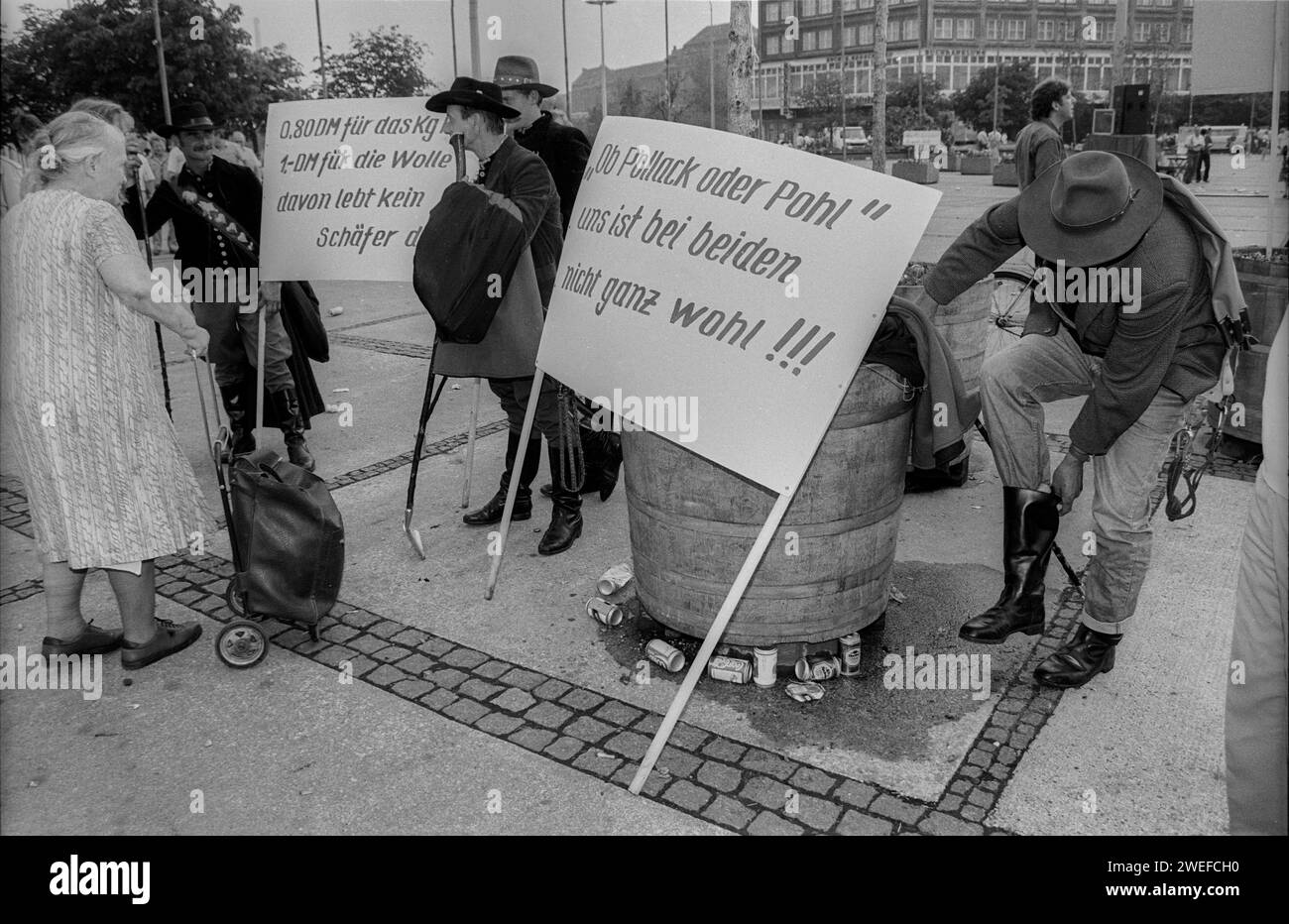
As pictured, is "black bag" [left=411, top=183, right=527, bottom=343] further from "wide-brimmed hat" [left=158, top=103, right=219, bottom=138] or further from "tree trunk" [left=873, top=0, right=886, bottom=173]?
"tree trunk" [left=873, top=0, right=886, bottom=173]

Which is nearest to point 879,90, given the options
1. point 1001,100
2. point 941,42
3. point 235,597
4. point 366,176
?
point 366,176

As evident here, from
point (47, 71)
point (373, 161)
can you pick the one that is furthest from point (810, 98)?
point (373, 161)

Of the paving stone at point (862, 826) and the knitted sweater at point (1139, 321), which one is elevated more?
the knitted sweater at point (1139, 321)

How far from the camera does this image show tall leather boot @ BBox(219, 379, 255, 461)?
6133mm

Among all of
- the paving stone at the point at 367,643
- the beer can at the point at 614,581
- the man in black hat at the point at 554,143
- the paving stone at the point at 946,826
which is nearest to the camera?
the paving stone at the point at 946,826

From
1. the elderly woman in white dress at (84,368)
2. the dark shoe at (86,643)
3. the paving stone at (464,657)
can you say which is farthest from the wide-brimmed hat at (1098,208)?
the dark shoe at (86,643)

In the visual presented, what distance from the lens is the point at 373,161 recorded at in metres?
4.85

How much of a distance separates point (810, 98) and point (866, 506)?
73.8m

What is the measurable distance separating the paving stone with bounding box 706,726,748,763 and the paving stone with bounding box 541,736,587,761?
0.40m

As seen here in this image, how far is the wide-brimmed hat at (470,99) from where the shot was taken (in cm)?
438

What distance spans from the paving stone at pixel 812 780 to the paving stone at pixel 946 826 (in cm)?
30

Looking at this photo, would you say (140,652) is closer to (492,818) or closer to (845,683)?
(492,818)

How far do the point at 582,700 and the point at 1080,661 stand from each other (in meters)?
1.74

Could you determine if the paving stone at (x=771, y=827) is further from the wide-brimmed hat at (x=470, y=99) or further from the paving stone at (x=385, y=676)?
the wide-brimmed hat at (x=470, y=99)
